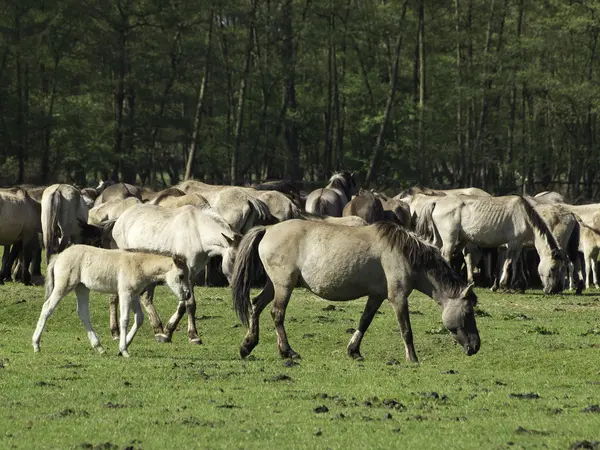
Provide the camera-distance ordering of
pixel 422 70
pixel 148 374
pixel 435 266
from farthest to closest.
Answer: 1. pixel 422 70
2. pixel 435 266
3. pixel 148 374

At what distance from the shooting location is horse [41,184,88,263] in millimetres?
26453

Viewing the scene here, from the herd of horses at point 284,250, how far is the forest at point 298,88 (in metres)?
23.3

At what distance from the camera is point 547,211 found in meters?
29.7

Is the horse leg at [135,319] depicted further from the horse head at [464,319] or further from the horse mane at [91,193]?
the horse mane at [91,193]

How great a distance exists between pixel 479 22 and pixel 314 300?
142ft

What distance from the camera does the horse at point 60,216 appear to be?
26453 mm

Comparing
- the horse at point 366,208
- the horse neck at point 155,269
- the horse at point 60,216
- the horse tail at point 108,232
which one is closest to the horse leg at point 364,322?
the horse neck at point 155,269

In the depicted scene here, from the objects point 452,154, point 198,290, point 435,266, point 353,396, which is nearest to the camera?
point 353,396

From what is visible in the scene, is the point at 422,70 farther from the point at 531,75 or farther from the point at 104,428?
the point at 104,428

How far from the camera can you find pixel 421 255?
50.9 feet

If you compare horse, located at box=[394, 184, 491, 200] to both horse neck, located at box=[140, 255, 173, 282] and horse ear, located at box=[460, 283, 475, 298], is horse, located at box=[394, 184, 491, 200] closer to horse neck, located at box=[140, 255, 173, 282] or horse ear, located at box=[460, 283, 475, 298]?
horse ear, located at box=[460, 283, 475, 298]

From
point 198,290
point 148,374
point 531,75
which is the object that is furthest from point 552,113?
point 148,374

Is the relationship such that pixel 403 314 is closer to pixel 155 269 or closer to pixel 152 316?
pixel 155 269

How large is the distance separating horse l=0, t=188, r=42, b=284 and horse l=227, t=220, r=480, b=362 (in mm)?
12535
